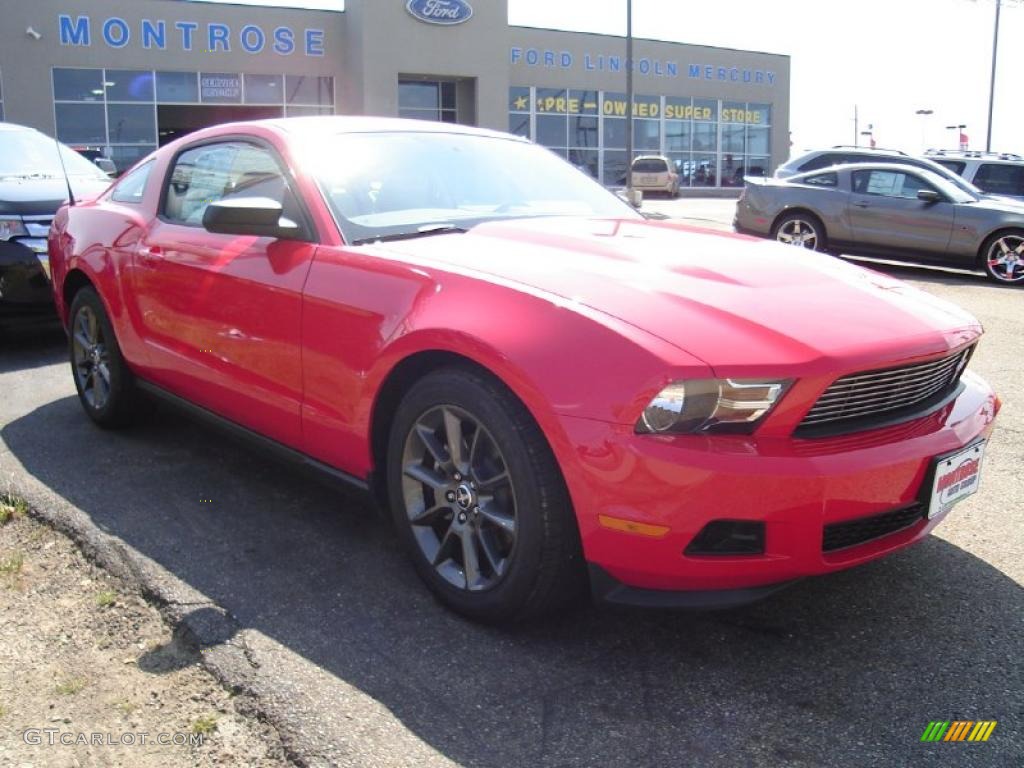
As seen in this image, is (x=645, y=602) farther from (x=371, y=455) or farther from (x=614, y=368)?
(x=371, y=455)

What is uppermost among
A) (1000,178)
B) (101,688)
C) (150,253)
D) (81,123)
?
(81,123)

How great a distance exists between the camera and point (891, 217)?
12.0 metres

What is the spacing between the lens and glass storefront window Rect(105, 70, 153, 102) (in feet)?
94.3

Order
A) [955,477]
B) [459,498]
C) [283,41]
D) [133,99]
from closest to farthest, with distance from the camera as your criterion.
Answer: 1. [955,477]
2. [459,498]
3. [133,99]
4. [283,41]

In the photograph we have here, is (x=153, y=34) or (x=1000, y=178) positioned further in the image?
(x=153, y=34)

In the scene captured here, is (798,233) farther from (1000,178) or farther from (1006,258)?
(1000,178)

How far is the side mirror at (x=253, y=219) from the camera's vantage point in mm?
3410

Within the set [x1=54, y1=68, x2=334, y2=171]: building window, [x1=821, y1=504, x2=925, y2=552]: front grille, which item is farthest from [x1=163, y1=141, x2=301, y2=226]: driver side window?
[x1=54, y1=68, x2=334, y2=171]: building window

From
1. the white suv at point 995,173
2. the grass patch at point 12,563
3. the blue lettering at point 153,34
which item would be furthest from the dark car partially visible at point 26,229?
the blue lettering at point 153,34

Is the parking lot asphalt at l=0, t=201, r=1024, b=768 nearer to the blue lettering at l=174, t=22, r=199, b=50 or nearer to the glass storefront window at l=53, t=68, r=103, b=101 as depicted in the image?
the glass storefront window at l=53, t=68, r=103, b=101

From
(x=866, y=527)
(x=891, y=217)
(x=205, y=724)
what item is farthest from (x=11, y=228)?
(x=891, y=217)

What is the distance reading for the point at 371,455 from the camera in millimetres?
3189

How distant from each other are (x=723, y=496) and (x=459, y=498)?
87cm

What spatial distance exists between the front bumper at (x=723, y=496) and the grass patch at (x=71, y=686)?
4.64 feet
